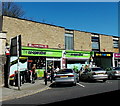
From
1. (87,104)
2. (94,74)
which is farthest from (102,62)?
(87,104)

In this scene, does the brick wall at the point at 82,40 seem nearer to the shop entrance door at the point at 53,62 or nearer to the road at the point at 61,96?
the shop entrance door at the point at 53,62

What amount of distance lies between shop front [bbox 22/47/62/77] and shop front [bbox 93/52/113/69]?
8.13 m

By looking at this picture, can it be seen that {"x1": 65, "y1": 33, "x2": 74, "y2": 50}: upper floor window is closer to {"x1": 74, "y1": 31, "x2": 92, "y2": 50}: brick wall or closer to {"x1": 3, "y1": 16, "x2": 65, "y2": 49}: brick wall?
{"x1": 74, "y1": 31, "x2": 92, "y2": 50}: brick wall

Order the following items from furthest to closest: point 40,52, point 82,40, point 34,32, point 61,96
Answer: point 82,40
point 34,32
point 40,52
point 61,96

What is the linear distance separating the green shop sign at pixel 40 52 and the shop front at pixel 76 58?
1545mm

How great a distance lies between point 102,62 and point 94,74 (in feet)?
47.7

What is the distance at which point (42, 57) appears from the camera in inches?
926

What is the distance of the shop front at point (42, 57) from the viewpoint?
21969 millimetres

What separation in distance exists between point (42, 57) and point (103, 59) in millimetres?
12807

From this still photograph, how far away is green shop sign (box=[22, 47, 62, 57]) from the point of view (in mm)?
21622

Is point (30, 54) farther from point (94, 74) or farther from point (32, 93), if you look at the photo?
point (32, 93)

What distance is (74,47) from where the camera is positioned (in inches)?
1103

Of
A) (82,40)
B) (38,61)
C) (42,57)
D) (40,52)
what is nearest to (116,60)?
(82,40)

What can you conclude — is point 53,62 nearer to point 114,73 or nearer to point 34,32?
point 34,32
